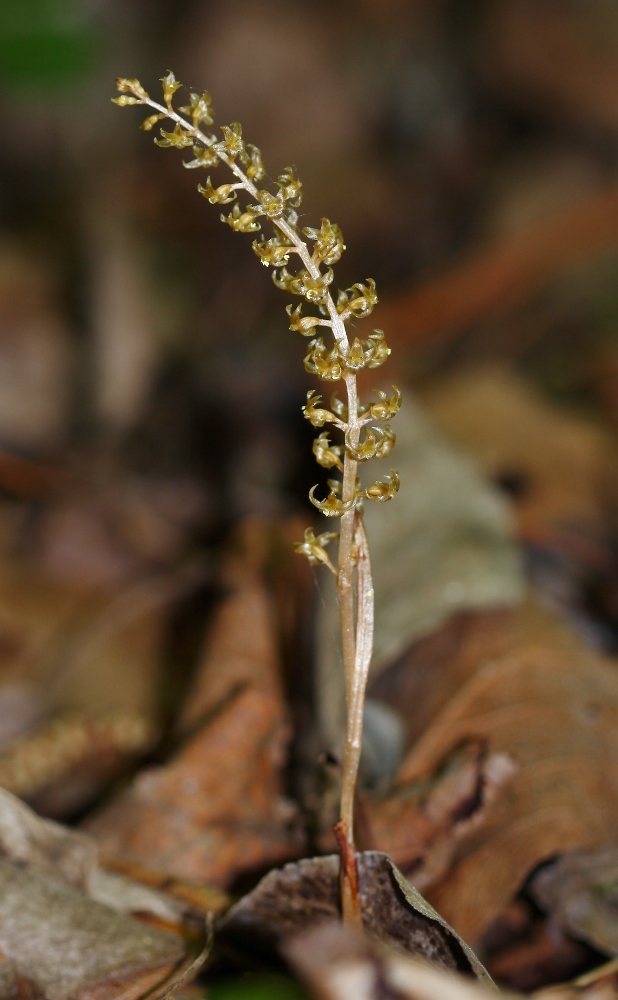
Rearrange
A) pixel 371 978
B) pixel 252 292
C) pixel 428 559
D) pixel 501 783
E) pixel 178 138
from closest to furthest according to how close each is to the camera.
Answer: pixel 371 978 < pixel 178 138 < pixel 501 783 < pixel 428 559 < pixel 252 292

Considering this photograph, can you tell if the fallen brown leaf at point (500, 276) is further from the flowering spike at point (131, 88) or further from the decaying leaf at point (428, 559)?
the flowering spike at point (131, 88)

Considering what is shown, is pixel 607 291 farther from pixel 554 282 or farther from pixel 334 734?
pixel 334 734

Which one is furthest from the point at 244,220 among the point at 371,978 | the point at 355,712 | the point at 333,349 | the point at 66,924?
the point at 66,924

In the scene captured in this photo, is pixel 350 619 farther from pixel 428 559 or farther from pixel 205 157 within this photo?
pixel 428 559

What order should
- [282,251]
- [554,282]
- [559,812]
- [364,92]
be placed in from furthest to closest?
[364,92], [554,282], [559,812], [282,251]

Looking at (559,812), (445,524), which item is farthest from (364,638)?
(445,524)

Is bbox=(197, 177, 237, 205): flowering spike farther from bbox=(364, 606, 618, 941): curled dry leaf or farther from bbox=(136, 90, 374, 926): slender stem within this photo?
bbox=(364, 606, 618, 941): curled dry leaf

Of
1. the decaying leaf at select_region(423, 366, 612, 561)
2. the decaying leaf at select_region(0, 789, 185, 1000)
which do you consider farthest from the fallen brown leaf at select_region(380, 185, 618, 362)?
the decaying leaf at select_region(0, 789, 185, 1000)
